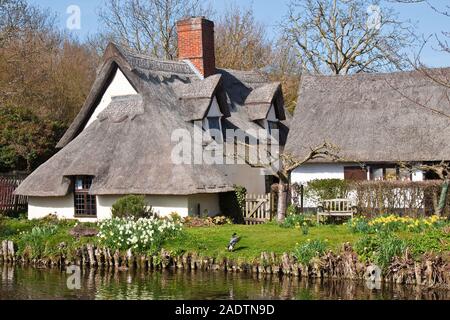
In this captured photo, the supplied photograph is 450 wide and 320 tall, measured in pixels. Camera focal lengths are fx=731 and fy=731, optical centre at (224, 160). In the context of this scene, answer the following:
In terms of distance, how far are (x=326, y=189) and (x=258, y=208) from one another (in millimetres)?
2951

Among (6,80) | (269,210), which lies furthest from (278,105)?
(6,80)

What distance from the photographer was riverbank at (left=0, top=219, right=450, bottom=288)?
719 inches

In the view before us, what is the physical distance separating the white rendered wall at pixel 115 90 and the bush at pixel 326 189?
28.5ft

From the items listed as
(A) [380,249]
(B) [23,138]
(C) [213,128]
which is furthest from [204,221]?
(B) [23,138]

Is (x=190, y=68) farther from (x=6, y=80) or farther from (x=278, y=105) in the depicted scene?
(x=6, y=80)

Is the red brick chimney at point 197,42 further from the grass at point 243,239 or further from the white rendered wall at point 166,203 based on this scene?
the grass at point 243,239

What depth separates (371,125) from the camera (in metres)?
32.9

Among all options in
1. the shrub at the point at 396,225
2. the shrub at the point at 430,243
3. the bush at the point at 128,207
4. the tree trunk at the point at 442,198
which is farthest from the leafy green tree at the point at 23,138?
the shrub at the point at 430,243

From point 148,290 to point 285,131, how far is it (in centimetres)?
2205

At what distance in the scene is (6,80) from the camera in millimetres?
43688

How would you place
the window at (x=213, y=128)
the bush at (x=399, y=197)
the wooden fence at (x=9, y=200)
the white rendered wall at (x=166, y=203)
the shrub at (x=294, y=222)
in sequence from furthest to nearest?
the window at (x=213, y=128)
the wooden fence at (x=9, y=200)
the bush at (x=399, y=197)
the white rendered wall at (x=166, y=203)
the shrub at (x=294, y=222)

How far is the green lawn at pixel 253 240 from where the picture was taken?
20.6 m

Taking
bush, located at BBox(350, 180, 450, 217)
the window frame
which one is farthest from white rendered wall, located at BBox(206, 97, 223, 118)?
bush, located at BBox(350, 180, 450, 217)

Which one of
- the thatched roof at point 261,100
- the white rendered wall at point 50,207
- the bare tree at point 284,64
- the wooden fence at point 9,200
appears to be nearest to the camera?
the white rendered wall at point 50,207
